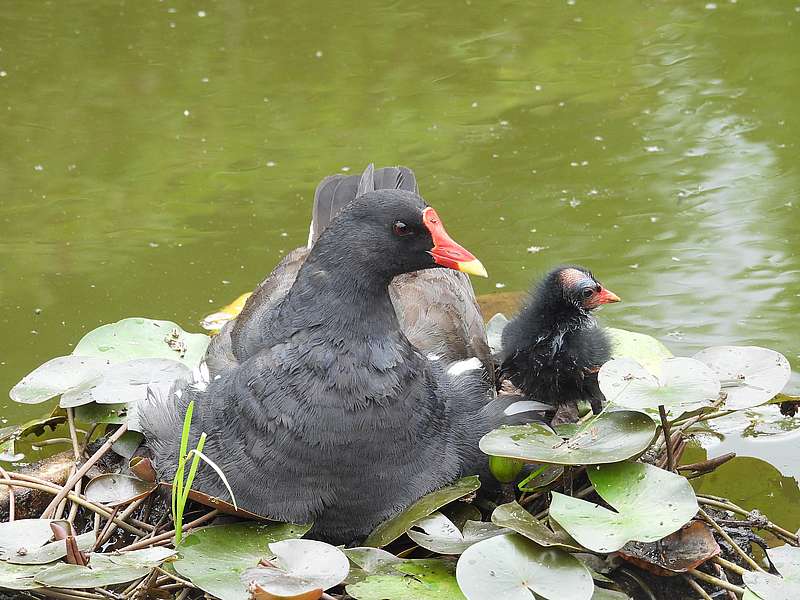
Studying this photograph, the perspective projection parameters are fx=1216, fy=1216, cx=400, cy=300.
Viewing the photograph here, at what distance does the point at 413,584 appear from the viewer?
2.54 m

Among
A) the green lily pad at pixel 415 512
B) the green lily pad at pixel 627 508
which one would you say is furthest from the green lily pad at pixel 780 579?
the green lily pad at pixel 415 512

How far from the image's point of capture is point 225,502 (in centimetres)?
272

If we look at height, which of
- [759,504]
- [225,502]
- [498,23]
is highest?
[498,23]

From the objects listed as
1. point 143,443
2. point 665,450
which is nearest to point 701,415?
point 665,450

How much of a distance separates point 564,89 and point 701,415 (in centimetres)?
284

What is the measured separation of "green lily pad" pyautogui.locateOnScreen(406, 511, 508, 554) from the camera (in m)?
2.63

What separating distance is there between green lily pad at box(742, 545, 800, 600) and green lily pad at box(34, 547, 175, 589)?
1231 mm

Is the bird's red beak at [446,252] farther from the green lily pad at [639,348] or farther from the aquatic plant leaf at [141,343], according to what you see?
the aquatic plant leaf at [141,343]

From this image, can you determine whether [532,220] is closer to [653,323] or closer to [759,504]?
[653,323]

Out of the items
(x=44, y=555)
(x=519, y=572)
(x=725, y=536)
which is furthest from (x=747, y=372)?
(x=44, y=555)

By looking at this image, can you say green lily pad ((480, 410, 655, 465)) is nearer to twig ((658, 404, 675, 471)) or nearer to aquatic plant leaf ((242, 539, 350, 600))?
twig ((658, 404, 675, 471))

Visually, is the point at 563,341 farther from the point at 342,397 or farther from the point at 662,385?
the point at 342,397

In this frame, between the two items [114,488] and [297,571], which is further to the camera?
[114,488]

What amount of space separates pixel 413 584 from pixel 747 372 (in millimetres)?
1004
